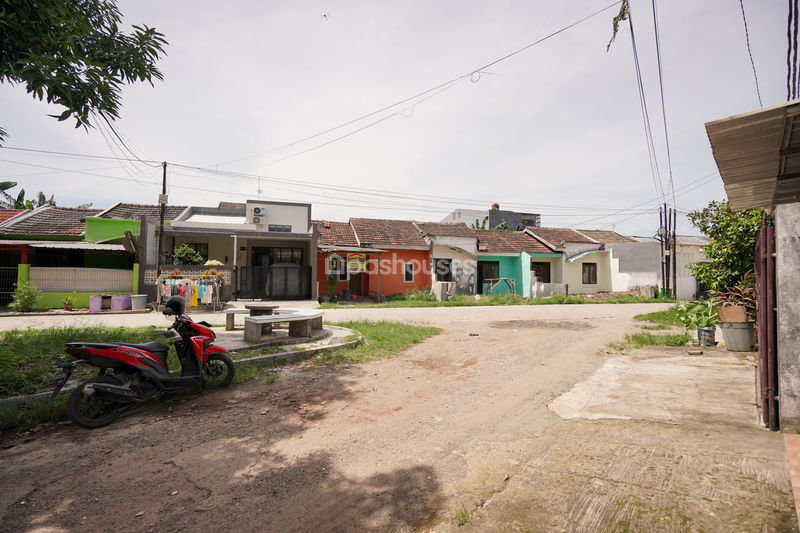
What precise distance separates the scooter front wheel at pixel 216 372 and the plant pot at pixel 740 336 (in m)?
8.35

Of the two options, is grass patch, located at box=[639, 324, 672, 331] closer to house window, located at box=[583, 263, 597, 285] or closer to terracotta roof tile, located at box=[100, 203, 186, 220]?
house window, located at box=[583, 263, 597, 285]

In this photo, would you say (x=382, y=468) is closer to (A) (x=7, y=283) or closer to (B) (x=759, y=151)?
(B) (x=759, y=151)

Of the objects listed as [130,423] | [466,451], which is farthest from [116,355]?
[466,451]

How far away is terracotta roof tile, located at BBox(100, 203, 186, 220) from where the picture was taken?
21.5 metres

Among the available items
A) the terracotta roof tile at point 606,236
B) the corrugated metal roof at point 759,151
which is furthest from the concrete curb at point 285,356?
the terracotta roof tile at point 606,236

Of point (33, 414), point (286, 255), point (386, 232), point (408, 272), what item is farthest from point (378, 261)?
point (33, 414)

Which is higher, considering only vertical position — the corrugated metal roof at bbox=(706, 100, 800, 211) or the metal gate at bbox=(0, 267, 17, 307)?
the corrugated metal roof at bbox=(706, 100, 800, 211)

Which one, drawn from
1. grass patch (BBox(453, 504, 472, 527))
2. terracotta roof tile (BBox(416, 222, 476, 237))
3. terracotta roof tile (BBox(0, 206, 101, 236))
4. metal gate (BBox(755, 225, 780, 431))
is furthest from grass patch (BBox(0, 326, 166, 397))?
terracotta roof tile (BBox(416, 222, 476, 237))

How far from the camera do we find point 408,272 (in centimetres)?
2269

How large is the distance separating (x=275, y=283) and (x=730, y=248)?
16.6 metres

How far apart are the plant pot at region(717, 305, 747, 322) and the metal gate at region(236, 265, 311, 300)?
15995mm

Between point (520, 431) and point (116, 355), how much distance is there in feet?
13.3

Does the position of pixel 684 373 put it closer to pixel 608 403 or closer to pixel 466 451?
pixel 608 403

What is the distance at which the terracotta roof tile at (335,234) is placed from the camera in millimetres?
22312
